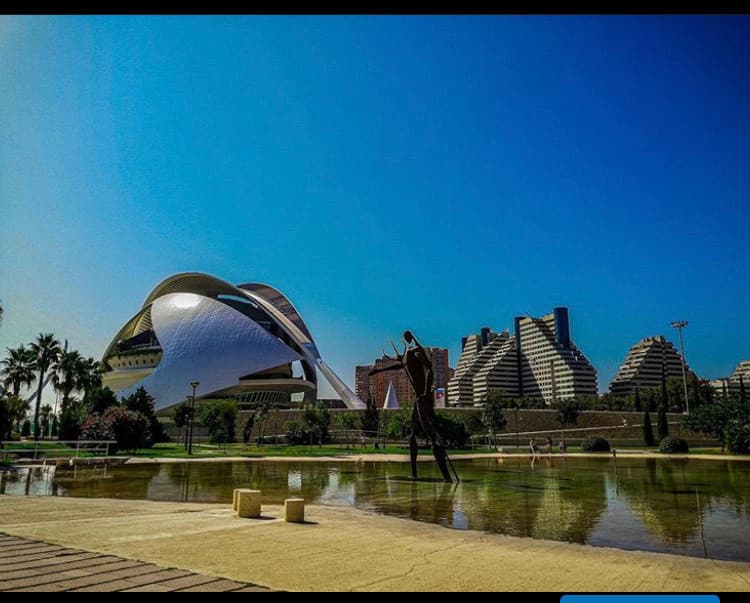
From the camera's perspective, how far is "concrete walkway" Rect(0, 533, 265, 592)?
4332 mm

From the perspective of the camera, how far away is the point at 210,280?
7019cm

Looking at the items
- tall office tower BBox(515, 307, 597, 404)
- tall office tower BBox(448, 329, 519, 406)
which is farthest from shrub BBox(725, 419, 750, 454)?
tall office tower BBox(448, 329, 519, 406)

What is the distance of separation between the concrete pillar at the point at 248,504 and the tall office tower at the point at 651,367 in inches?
4682

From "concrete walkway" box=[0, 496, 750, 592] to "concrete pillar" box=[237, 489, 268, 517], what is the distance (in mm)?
294

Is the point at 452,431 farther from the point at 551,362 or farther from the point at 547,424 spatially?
the point at 551,362

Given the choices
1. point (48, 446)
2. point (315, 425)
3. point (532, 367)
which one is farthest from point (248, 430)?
point (532, 367)

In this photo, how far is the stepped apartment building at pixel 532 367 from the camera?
12381cm

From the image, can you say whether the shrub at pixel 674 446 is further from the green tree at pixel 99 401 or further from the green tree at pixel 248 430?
the green tree at pixel 99 401

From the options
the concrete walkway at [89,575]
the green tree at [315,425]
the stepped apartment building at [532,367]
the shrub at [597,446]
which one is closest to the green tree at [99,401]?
the green tree at [315,425]

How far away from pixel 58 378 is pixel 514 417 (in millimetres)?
39005

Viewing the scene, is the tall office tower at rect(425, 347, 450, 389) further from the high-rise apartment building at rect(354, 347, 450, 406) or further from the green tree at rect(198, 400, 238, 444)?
the green tree at rect(198, 400, 238, 444)
